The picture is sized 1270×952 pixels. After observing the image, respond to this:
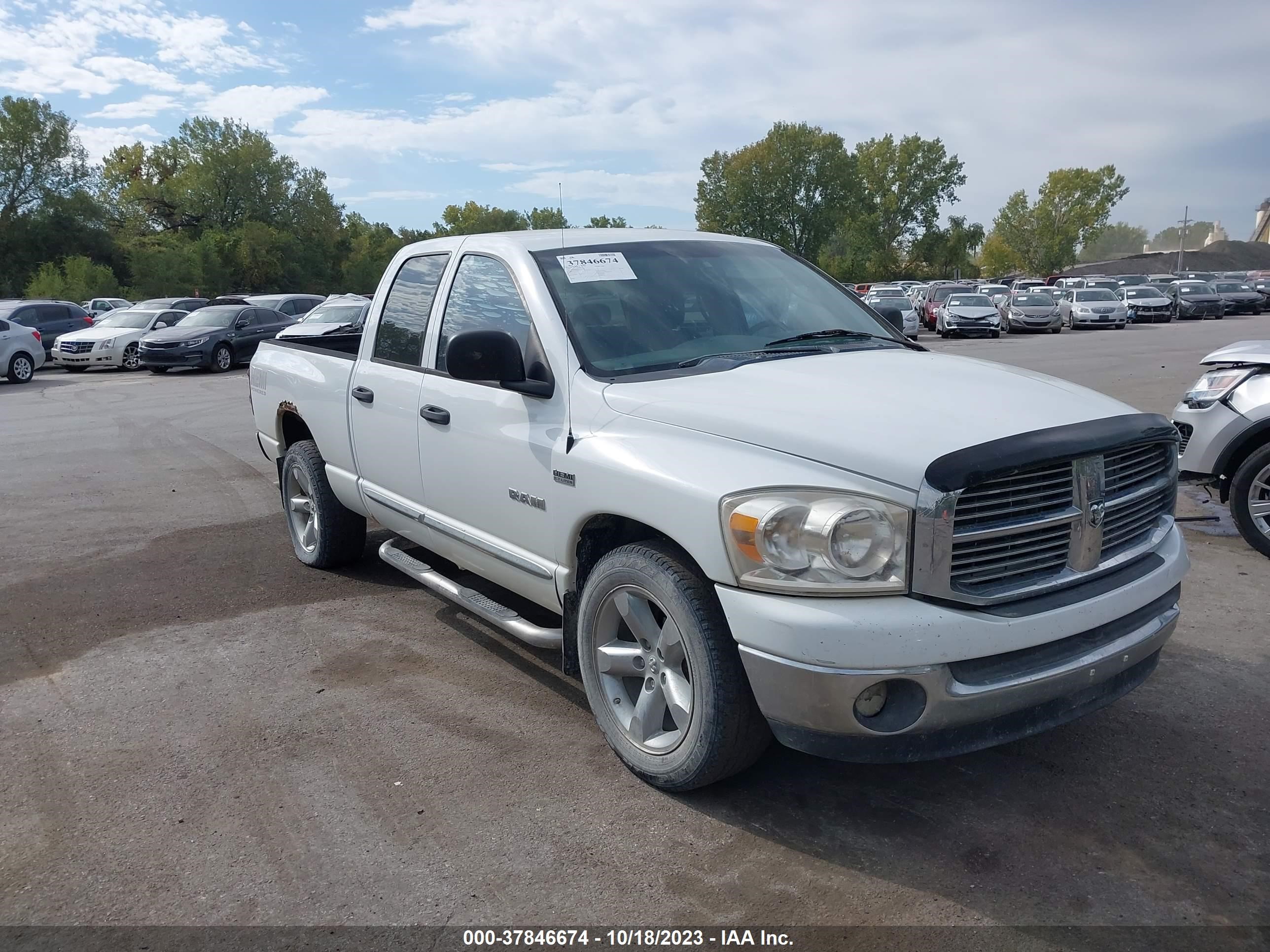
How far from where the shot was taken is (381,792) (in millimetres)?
3469

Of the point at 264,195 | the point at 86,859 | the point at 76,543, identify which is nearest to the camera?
the point at 86,859

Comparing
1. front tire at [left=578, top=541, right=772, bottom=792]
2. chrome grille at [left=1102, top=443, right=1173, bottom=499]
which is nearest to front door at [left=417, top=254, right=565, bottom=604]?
front tire at [left=578, top=541, right=772, bottom=792]

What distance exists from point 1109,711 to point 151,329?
2497 centimetres

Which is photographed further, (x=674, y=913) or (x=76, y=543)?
(x=76, y=543)

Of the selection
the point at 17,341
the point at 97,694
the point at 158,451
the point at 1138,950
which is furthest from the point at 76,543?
the point at 17,341

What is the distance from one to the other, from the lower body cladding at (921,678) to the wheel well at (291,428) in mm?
4034

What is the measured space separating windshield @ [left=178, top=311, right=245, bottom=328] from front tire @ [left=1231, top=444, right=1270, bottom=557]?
2136 cm

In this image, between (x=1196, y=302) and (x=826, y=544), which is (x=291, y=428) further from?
(x=1196, y=302)

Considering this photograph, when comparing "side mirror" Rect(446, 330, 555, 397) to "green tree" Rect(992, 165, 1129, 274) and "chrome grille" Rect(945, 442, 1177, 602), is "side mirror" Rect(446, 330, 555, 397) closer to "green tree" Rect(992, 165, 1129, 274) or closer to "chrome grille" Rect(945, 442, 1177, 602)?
"chrome grille" Rect(945, 442, 1177, 602)

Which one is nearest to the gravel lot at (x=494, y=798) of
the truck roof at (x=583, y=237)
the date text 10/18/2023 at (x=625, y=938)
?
the date text 10/18/2023 at (x=625, y=938)

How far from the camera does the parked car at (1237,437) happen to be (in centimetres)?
593

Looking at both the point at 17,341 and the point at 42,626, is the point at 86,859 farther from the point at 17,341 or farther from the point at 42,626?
the point at 17,341

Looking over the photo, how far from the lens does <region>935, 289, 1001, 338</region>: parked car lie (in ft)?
99.5

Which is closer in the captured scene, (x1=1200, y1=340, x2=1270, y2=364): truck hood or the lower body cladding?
the lower body cladding
